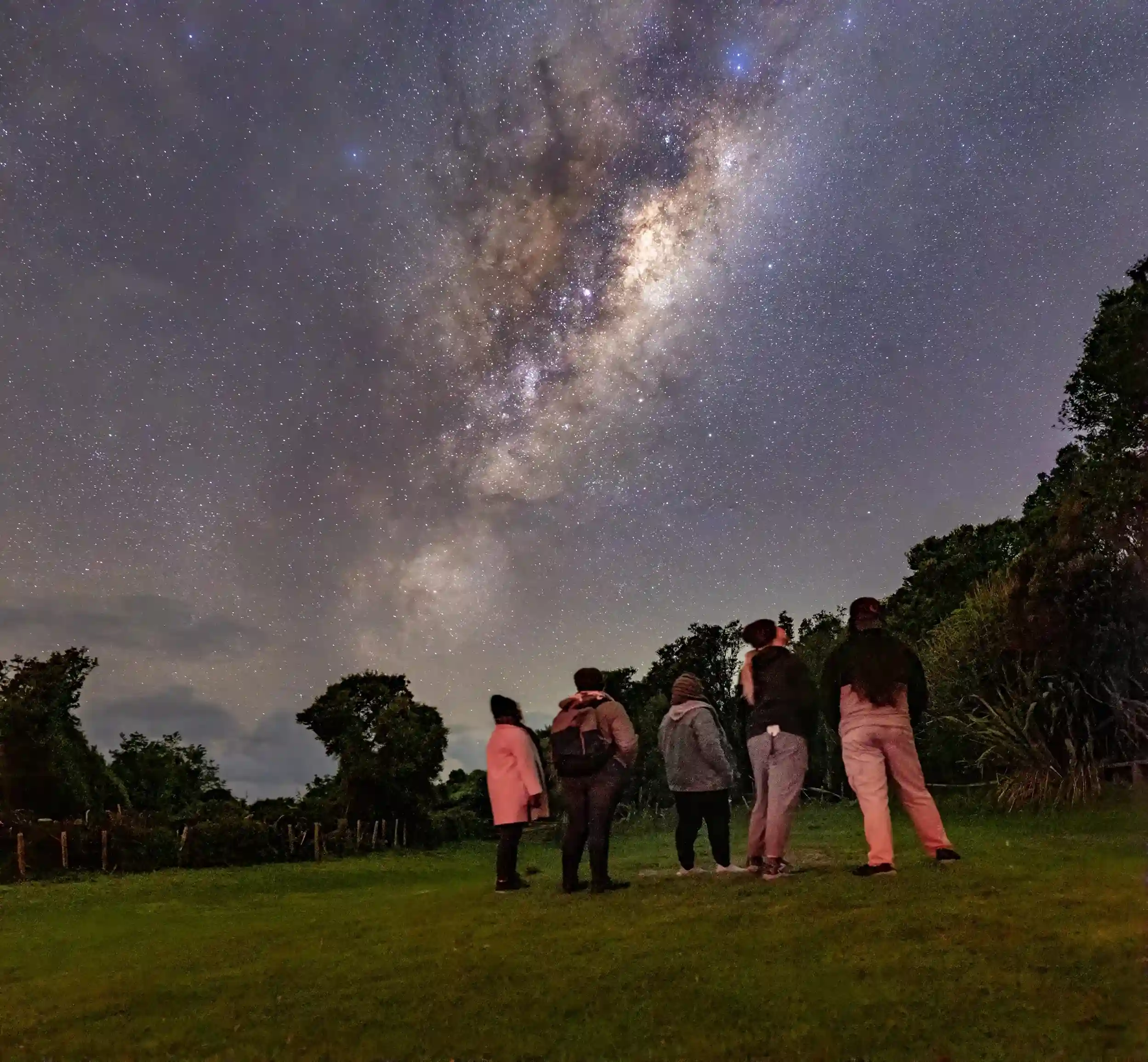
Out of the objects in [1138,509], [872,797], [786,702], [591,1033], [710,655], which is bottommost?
[591,1033]

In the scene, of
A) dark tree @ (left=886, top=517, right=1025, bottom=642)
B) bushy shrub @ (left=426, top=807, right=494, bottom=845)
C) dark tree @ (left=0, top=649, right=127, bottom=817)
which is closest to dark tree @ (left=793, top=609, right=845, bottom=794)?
dark tree @ (left=886, top=517, right=1025, bottom=642)

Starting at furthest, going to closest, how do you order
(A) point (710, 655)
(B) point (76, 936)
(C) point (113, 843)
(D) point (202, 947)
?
(A) point (710, 655) → (C) point (113, 843) → (B) point (76, 936) → (D) point (202, 947)

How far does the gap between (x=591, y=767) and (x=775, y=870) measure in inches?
76.0

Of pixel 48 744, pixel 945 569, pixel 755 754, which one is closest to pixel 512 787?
pixel 755 754

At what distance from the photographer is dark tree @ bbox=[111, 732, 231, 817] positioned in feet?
125

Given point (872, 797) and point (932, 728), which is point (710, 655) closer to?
point (932, 728)

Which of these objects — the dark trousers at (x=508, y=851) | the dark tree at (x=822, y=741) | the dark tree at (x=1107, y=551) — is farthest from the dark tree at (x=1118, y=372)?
the dark trousers at (x=508, y=851)

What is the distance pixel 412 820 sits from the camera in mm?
33844

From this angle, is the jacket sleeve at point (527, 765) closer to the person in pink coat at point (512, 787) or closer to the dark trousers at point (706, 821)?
the person in pink coat at point (512, 787)

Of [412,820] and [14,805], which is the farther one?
[412,820]

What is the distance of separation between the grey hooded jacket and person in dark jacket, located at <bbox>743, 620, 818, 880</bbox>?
54cm

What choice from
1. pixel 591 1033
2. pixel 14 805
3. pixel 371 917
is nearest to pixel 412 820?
pixel 14 805

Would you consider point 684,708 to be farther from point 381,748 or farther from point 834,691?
point 381,748

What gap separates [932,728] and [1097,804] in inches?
299
